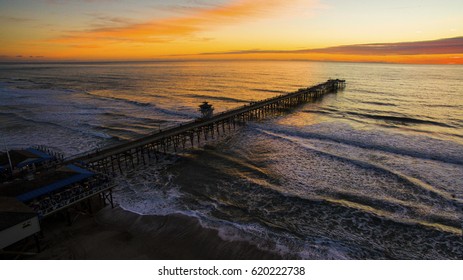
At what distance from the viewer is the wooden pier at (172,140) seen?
23.8 meters

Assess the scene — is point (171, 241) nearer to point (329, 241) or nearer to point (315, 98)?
point (329, 241)

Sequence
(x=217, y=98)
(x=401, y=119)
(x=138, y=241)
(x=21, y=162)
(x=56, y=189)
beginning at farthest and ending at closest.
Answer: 1. (x=217, y=98)
2. (x=401, y=119)
3. (x=21, y=162)
4. (x=56, y=189)
5. (x=138, y=241)

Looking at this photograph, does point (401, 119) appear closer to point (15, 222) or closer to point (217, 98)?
point (217, 98)

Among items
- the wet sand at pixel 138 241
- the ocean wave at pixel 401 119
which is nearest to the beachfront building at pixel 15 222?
the wet sand at pixel 138 241

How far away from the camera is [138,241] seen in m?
15.2

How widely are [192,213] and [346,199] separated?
1129cm

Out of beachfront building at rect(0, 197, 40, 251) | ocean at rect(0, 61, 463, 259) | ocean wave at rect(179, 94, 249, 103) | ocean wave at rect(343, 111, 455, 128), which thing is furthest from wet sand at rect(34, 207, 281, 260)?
ocean wave at rect(179, 94, 249, 103)

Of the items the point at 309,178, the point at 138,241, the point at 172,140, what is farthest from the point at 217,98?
the point at 138,241

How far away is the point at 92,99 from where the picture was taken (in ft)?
211

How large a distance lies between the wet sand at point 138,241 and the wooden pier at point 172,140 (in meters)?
6.42

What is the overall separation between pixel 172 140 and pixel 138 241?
53.7 ft

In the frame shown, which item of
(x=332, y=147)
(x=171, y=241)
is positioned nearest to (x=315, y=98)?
(x=332, y=147)

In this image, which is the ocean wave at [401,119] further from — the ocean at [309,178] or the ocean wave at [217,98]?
the ocean wave at [217,98]

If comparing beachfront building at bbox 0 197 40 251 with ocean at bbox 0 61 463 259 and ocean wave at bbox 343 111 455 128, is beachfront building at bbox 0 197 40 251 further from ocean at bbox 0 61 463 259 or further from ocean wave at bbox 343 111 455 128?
ocean wave at bbox 343 111 455 128
